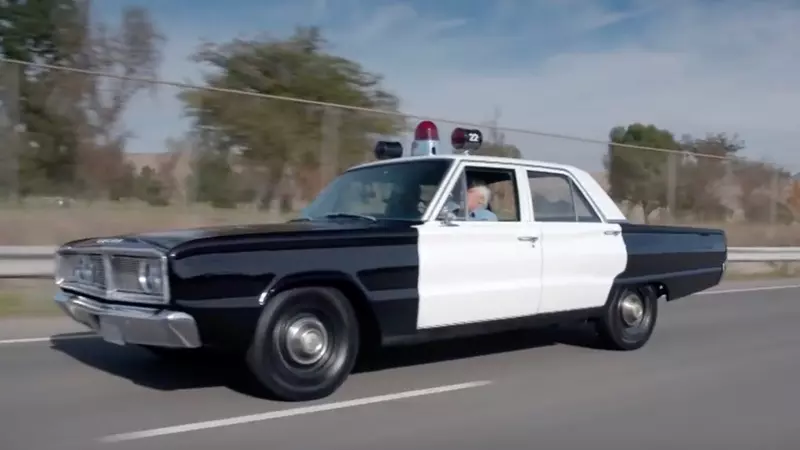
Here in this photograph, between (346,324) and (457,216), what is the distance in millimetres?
1302

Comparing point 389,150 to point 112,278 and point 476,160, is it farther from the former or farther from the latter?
point 112,278

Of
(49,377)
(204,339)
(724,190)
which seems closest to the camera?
(204,339)

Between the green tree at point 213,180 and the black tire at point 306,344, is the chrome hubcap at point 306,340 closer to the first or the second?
the black tire at point 306,344

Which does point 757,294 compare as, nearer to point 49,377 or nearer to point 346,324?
point 346,324

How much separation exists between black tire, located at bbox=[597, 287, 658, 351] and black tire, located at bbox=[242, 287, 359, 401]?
9.66 ft

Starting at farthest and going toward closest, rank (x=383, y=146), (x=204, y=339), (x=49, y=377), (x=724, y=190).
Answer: (x=724, y=190) → (x=383, y=146) → (x=49, y=377) → (x=204, y=339)

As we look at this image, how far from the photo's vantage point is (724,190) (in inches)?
894

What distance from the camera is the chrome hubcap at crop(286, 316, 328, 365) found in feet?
20.8

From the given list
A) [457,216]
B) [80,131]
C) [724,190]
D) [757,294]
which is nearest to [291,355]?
[457,216]

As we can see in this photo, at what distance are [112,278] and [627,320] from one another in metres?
4.71

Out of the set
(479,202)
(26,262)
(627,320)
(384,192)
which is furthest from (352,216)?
(26,262)

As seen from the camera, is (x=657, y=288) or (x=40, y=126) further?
(x=40, y=126)

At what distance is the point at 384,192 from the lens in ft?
24.9

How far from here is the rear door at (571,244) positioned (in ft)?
25.8
